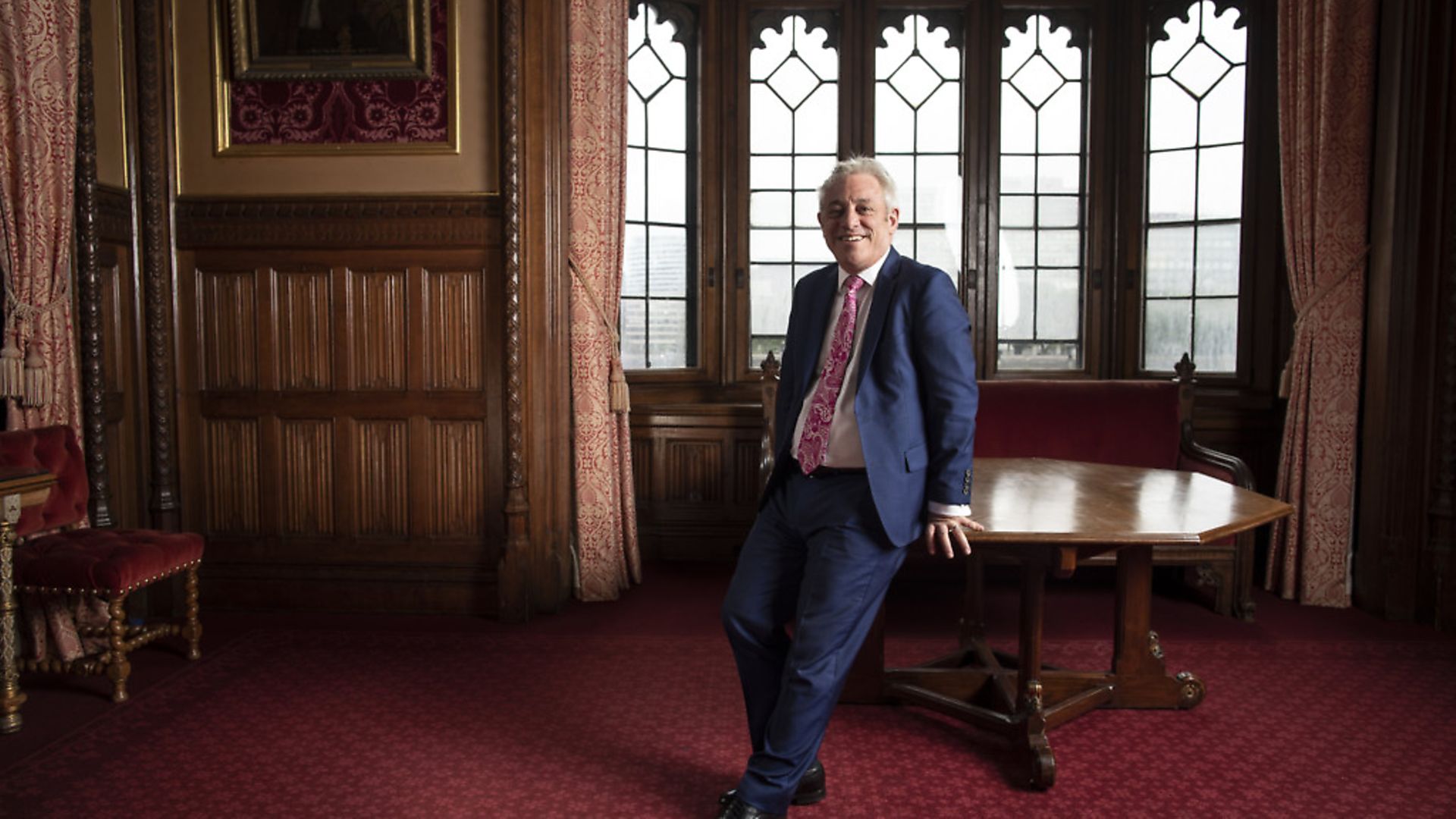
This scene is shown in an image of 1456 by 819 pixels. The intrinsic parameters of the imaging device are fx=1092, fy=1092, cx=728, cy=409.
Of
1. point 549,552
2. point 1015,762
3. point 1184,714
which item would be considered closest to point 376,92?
point 549,552

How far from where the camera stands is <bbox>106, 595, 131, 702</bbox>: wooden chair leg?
3672 mm

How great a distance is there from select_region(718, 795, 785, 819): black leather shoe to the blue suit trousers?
0.02 metres

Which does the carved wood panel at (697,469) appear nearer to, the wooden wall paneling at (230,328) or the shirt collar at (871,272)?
the wooden wall paneling at (230,328)

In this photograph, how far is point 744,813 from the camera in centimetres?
266

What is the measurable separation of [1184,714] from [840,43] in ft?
12.6

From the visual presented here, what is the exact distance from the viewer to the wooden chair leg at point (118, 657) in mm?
3672

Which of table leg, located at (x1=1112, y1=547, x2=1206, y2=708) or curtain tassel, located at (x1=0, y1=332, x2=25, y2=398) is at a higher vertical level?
curtain tassel, located at (x1=0, y1=332, x2=25, y2=398)

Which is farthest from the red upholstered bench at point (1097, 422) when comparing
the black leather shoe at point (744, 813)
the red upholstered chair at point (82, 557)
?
the red upholstered chair at point (82, 557)

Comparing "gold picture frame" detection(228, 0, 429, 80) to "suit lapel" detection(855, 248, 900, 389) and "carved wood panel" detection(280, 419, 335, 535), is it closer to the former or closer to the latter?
"carved wood panel" detection(280, 419, 335, 535)

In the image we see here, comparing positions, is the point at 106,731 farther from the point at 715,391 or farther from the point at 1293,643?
the point at 1293,643

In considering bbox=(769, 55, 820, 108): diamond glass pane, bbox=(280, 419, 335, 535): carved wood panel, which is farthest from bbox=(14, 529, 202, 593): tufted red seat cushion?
bbox=(769, 55, 820, 108): diamond glass pane

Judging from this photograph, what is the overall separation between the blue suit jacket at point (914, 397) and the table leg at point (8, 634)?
102 inches

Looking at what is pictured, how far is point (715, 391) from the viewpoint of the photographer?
19.5 feet

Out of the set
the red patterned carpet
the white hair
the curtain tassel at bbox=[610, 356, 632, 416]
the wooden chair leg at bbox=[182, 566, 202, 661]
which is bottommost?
the red patterned carpet
